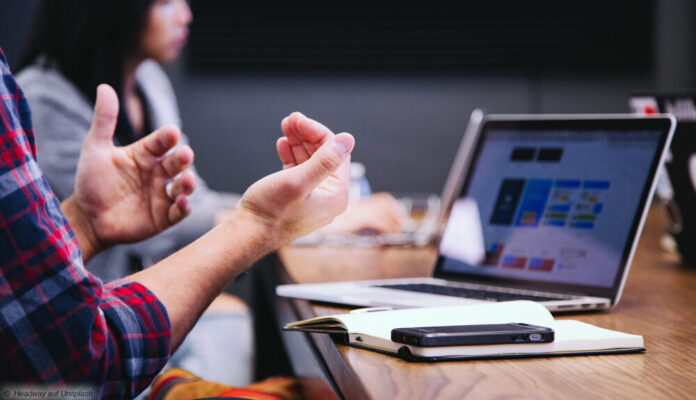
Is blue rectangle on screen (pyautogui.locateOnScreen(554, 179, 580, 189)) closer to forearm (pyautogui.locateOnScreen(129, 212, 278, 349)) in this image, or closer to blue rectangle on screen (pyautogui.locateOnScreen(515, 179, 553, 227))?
blue rectangle on screen (pyautogui.locateOnScreen(515, 179, 553, 227))

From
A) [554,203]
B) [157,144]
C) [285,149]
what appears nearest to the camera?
[285,149]

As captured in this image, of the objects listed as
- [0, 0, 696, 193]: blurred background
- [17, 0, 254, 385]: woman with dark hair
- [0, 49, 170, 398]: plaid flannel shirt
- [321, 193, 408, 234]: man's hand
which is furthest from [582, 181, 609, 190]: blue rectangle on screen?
[0, 0, 696, 193]: blurred background

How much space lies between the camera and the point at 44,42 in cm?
200

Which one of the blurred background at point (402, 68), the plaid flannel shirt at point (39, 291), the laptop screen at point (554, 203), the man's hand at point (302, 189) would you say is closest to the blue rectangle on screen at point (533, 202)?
the laptop screen at point (554, 203)

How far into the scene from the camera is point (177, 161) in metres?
Result: 1.26

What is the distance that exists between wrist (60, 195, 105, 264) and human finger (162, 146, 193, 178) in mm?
156

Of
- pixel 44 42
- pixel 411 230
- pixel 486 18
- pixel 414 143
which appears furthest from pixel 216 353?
pixel 486 18

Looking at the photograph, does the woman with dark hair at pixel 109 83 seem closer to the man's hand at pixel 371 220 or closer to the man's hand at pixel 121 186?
the man's hand at pixel 371 220

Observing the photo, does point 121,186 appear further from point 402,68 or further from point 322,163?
point 402,68

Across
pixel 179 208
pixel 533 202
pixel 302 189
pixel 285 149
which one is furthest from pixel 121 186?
pixel 533 202

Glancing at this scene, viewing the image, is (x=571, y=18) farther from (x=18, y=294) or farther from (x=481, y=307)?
(x=18, y=294)

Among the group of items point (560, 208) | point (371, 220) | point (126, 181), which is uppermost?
point (560, 208)

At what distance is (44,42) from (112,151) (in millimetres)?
877

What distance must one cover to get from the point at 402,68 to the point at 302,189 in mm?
2887
